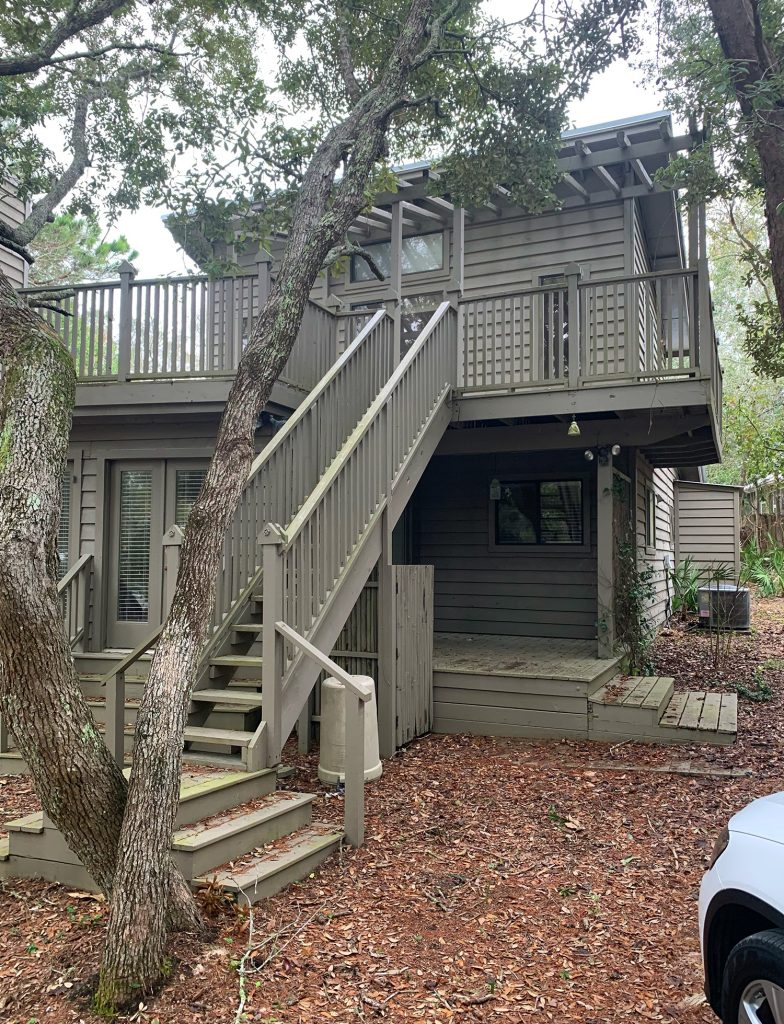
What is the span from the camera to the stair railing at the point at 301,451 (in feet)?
20.4

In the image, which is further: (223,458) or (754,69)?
(754,69)

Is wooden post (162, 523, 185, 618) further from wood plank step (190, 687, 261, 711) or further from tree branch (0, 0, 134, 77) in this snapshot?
tree branch (0, 0, 134, 77)

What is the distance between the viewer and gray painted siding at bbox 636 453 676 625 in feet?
39.7

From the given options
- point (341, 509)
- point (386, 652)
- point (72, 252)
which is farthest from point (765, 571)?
point (72, 252)

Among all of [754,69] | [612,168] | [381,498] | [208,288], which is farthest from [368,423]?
[612,168]

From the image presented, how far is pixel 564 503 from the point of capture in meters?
10.4

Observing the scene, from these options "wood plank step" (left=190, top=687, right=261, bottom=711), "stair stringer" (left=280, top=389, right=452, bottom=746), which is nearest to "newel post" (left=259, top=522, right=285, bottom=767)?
"stair stringer" (left=280, top=389, right=452, bottom=746)

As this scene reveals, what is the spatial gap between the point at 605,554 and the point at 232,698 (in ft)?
16.5

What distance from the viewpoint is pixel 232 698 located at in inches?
217

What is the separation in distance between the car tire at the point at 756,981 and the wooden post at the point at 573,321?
6468 mm

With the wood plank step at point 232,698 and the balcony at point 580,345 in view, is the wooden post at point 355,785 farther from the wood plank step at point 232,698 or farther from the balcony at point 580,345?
the balcony at point 580,345

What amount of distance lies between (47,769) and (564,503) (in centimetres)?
809

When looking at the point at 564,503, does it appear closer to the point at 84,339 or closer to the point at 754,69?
the point at 754,69

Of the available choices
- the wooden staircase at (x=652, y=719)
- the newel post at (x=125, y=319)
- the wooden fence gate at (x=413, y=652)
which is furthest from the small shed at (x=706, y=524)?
the newel post at (x=125, y=319)
